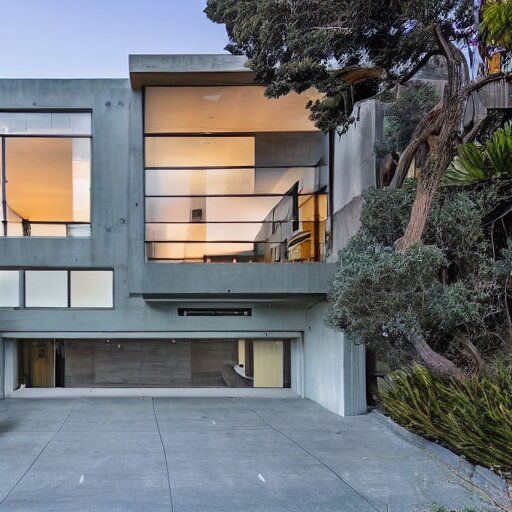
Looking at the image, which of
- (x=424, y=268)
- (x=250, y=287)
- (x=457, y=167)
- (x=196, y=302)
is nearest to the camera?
(x=424, y=268)

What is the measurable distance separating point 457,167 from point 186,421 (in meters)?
6.76

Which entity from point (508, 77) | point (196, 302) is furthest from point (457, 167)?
point (196, 302)

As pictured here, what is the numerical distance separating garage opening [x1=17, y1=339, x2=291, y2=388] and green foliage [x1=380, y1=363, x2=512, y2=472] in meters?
6.78

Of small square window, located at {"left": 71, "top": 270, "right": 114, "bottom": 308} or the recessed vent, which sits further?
small square window, located at {"left": 71, "top": 270, "right": 114, "bottom": 308}

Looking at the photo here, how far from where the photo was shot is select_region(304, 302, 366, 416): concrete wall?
11.2 meters

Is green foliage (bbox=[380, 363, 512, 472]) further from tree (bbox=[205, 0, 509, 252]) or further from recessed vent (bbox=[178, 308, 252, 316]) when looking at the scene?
recessed vent (bbox=[178, 308, 252, 316])

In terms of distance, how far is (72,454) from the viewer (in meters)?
7.86

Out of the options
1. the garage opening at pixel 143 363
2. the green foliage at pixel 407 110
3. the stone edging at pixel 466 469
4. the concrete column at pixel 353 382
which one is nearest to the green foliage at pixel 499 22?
the green foliage at pixel 407 110

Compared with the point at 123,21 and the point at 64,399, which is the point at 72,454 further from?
the point at 123,21

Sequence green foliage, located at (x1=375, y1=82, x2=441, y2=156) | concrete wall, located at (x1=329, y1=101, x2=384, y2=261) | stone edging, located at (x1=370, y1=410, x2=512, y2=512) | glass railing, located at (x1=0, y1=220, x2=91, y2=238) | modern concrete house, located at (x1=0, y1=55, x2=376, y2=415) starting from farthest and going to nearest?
1. glass railing, located at (x1=0, y1=220, x2=91, y2=238)
2. modern concrete house, located at (x1=0, y1=55, x2=376, y2=415)
3. concrete wall, located at (x1=329, y1=101, x2=384, y2=261)
4. green foliage, located at (x1=375, y1=82, x2=441, y2=156)
5. stone edging, located at (x1=370, y1=410, x2=512, y2=512)

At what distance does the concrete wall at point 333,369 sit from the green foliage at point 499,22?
240 inches

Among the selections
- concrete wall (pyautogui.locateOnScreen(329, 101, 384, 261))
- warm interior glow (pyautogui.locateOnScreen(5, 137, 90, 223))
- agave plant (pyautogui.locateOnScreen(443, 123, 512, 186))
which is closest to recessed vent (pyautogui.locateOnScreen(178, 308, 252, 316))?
concrete wall (pyautogui.locateOnScreen(329, 101, 384, 261))

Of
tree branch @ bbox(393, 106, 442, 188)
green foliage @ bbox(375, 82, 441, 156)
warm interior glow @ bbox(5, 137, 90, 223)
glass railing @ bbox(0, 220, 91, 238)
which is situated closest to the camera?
tree branch @ bbox(393, 106, 442, 188)

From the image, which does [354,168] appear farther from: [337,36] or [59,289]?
[59,289]
